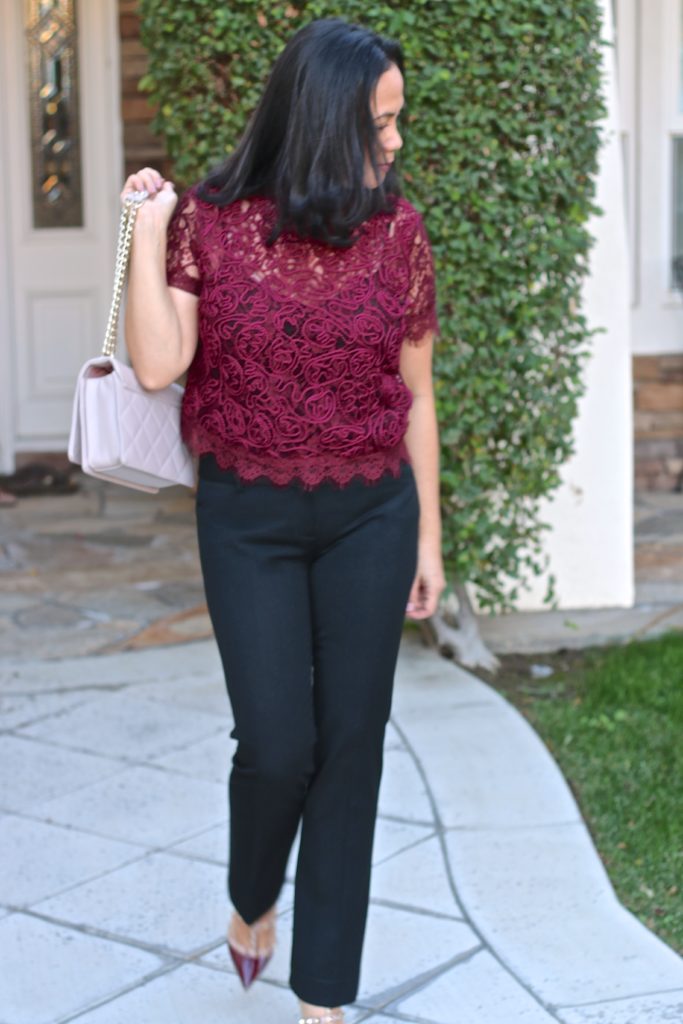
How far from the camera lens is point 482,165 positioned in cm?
434

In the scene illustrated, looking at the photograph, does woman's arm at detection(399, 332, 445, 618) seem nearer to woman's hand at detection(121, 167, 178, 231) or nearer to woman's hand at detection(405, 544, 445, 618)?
woman's hand at detection(405, 544, 445, 618)

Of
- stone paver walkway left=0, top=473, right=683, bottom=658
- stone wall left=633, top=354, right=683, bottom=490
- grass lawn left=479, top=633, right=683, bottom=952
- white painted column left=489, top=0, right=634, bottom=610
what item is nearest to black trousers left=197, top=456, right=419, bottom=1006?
grass lawn left=479, top=633, right=683, bottom=952

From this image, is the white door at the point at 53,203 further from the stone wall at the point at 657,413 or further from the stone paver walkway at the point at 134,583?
the stone wall at the point at 657,413

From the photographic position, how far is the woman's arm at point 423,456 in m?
2.75

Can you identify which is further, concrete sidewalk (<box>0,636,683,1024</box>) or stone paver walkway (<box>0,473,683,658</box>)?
stone paver walkway (<box>0,473,683,658</box>)

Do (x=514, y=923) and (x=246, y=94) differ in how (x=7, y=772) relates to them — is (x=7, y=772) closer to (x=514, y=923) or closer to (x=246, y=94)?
(x=514, y=923)

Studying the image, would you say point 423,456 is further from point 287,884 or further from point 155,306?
point 287,884

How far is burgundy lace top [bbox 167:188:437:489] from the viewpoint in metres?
2.49

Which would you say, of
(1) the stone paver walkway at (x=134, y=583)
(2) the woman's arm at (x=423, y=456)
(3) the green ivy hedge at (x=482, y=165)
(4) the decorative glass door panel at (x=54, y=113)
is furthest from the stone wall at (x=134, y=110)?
(2) the woman's arm at (x=423, y=456)

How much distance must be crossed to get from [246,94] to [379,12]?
46cm

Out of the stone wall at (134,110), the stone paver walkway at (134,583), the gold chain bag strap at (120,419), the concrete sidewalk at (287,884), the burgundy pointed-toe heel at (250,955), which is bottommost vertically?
the concrete sidewalk at (287,884)

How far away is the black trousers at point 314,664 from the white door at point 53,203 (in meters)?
5.66

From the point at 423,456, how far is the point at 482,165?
72.0 inches

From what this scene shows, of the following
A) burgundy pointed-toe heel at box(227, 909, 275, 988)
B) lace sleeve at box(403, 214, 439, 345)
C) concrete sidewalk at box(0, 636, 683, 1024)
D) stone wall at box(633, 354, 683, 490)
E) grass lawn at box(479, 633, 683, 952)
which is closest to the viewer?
lace sleeve at box(403, 214, 439, 345)
